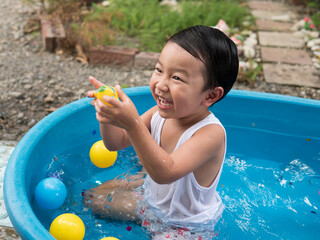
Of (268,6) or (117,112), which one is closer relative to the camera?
(117,112)

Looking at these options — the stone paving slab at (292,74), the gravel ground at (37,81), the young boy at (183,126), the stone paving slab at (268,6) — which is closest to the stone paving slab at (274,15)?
the stone paving slab at (268,6)

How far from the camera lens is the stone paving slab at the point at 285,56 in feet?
13.5

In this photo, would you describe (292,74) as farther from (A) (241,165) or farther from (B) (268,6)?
(B) (268,6)

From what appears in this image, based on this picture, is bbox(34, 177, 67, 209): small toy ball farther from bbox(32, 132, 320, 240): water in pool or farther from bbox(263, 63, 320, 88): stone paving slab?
bbox(263, 63, 320, 88): stone paving slab

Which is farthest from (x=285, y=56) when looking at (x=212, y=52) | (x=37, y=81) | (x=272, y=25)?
(x=212, y=52)

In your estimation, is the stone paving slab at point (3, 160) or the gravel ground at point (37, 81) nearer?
the stone paving slab at point (3, 160)

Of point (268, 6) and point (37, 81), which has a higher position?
point (37, 81)

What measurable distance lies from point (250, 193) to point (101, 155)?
0.99 m

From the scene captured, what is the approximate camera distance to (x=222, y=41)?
163 centimetres

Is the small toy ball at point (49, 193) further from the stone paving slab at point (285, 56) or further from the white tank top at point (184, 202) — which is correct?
the stone paving slab at point (285, 56)

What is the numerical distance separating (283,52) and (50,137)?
2.86 m

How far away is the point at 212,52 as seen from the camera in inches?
62.7

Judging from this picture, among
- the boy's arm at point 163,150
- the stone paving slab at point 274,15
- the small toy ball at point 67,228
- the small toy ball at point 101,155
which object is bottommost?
the stone paving slab at point 274,15

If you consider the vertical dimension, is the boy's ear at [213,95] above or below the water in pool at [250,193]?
above
